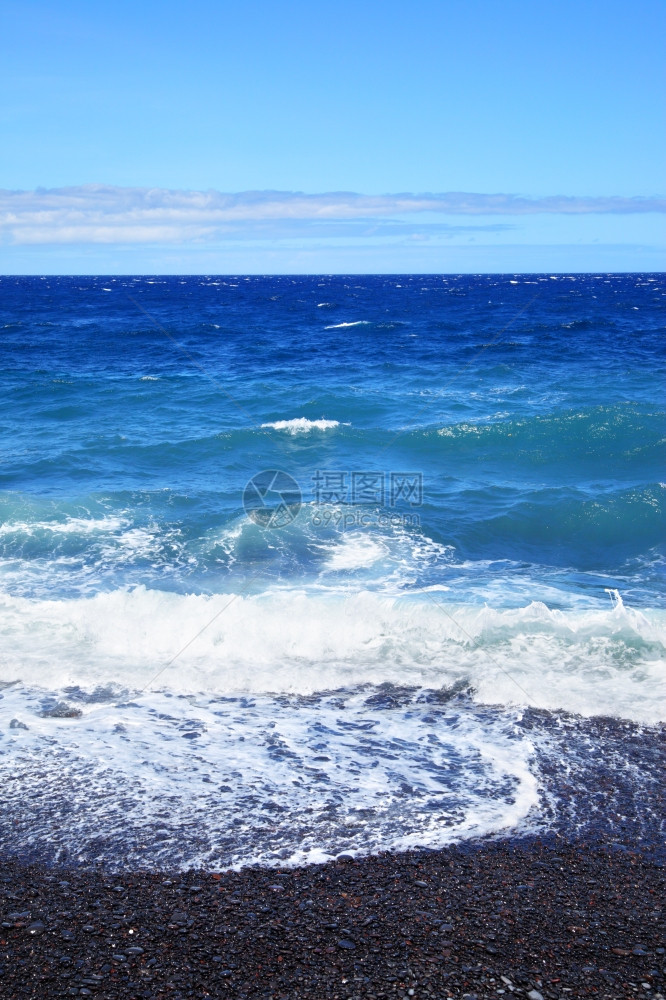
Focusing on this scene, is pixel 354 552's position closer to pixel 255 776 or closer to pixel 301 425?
pixel 255 776

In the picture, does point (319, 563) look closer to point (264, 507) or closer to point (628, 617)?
point (264, 507)

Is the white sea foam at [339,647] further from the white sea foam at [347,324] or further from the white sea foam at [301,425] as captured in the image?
the white sea foam at [347,324]

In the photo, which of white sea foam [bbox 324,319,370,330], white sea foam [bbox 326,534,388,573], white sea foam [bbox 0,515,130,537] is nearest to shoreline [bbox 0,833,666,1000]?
white sea foam [bbox 326,534,388,573]

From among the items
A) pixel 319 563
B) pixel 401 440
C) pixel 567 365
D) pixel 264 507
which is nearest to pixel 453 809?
pixel 319 563

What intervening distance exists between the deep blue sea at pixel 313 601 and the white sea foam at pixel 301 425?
10 centimetres

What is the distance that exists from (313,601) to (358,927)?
646cm

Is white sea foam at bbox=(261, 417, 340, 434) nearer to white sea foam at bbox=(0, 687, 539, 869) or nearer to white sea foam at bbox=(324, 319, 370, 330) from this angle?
white sea foam at bbox=(0, 687, 539, 869)

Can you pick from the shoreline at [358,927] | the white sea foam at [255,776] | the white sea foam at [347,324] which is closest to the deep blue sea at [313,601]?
the white sea foam at [255,776]

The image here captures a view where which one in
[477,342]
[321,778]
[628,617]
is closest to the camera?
[321,778]

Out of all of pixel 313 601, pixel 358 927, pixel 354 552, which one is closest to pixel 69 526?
pixel 354 552

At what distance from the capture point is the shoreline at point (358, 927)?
4832 mm

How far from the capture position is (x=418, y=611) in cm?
1094

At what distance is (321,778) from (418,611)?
4.17 m

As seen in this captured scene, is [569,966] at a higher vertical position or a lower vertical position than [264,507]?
lower
